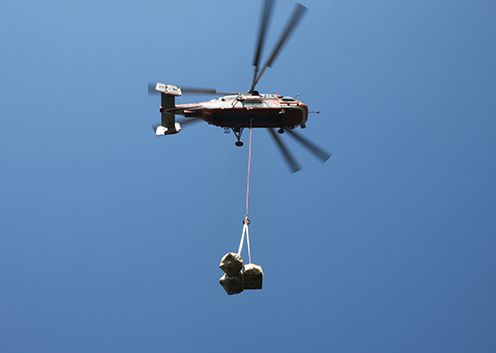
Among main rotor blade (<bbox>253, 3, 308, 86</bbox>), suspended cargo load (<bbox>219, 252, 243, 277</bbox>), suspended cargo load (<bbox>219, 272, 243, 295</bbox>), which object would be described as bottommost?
suspended cargo load (<bbox>219, 272, 243, 295</bbox>)

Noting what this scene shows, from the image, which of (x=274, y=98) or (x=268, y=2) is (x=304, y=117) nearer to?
(x=274, y=98)

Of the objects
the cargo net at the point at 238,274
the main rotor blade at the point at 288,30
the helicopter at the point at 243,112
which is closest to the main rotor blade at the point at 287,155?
the helicopter at the point at 243,112

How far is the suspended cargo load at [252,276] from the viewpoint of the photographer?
11.7 m

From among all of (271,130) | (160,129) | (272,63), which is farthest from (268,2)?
(160,129)

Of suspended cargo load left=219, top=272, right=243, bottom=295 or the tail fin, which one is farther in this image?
the tail fin

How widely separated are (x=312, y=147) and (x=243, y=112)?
3686mm

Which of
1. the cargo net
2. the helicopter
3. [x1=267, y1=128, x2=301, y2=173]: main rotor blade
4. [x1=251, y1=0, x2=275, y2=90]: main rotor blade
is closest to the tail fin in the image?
the helicopter

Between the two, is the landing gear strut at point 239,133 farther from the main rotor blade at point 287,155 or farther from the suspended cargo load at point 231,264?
the suspended cargo load at point 231,264

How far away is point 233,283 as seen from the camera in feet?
39.2

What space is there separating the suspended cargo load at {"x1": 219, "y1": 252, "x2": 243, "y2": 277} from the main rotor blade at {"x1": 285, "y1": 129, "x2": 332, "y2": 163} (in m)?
6.90

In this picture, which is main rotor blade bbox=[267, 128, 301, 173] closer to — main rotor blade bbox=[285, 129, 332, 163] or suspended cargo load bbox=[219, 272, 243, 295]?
main rotor blade bbox=[285, 129, 332, 163]

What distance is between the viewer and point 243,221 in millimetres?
12969

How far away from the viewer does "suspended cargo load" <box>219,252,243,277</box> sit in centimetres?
1178

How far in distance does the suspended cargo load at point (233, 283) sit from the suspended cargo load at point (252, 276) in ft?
0.71
